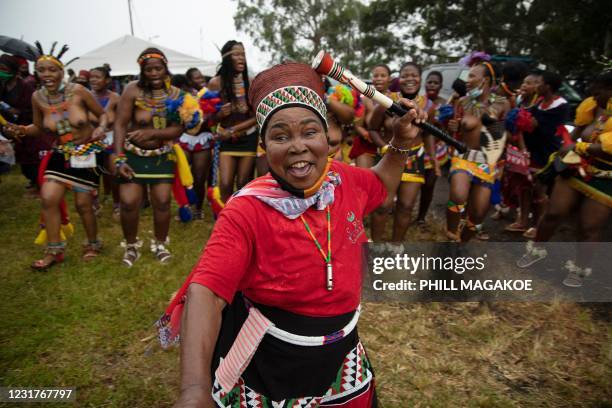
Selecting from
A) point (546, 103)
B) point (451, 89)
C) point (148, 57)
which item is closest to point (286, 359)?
point (148, 57)

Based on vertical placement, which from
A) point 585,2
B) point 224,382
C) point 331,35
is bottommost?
point 224,382

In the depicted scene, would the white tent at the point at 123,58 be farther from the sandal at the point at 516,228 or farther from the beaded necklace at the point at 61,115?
the sandal at the point at 516,228

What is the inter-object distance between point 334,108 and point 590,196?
2.46 m

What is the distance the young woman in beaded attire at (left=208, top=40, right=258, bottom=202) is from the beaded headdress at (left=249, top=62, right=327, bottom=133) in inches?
137

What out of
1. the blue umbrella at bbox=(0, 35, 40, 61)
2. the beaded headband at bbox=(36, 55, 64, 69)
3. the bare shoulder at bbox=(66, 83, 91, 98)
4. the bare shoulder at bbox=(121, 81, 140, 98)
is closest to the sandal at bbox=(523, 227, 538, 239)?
the bare shoulder at bbox=(121, 81, 140, 98)

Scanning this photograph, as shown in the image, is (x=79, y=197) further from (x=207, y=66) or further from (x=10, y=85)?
(x=207, y=66)

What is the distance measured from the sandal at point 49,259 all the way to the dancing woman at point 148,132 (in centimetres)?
77

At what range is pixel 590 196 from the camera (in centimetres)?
372

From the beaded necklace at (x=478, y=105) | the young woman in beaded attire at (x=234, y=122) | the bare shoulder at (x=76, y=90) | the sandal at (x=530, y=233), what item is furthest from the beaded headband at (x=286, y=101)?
the sandal at (x=530, y=233)

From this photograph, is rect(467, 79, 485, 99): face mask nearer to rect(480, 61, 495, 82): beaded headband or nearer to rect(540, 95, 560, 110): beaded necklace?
Answer: rect(480, 61, 495, 82): beaded headband

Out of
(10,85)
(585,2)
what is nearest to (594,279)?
(10,85)

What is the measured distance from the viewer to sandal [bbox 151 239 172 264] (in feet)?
15.4

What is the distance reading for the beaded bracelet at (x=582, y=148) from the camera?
3560 millimetres

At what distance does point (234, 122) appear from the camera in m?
5.14
